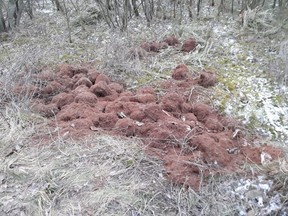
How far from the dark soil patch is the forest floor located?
0.01 metres

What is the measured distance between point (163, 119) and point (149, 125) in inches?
6.8

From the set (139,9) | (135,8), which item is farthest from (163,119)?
(139,9)

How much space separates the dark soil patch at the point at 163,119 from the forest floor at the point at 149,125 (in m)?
0.01

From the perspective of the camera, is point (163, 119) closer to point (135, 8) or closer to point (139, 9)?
point (135, 8)

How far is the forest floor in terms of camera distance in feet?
8.98

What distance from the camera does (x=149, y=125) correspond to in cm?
332

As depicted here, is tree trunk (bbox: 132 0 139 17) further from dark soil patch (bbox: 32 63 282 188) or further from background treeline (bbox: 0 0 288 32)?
dark soil patch (bbox: 32 63 282 188)

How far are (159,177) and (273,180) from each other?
2.96 ft

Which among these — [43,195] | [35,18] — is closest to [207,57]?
[43,195]

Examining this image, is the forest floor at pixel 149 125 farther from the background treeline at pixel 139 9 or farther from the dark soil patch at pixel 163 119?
the background treeline at pixel 139 9

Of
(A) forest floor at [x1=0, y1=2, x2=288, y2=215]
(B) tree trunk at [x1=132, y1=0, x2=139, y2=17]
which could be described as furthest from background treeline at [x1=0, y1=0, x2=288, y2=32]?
(A) forest floor at [x1=0, y1=2, x2=288, y2=215]

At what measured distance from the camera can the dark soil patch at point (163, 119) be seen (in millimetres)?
3016

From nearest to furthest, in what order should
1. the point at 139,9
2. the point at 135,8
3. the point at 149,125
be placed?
the point at 149,125 < the point at 135,8 < the point at 139,9

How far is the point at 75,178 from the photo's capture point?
2.86 metres
